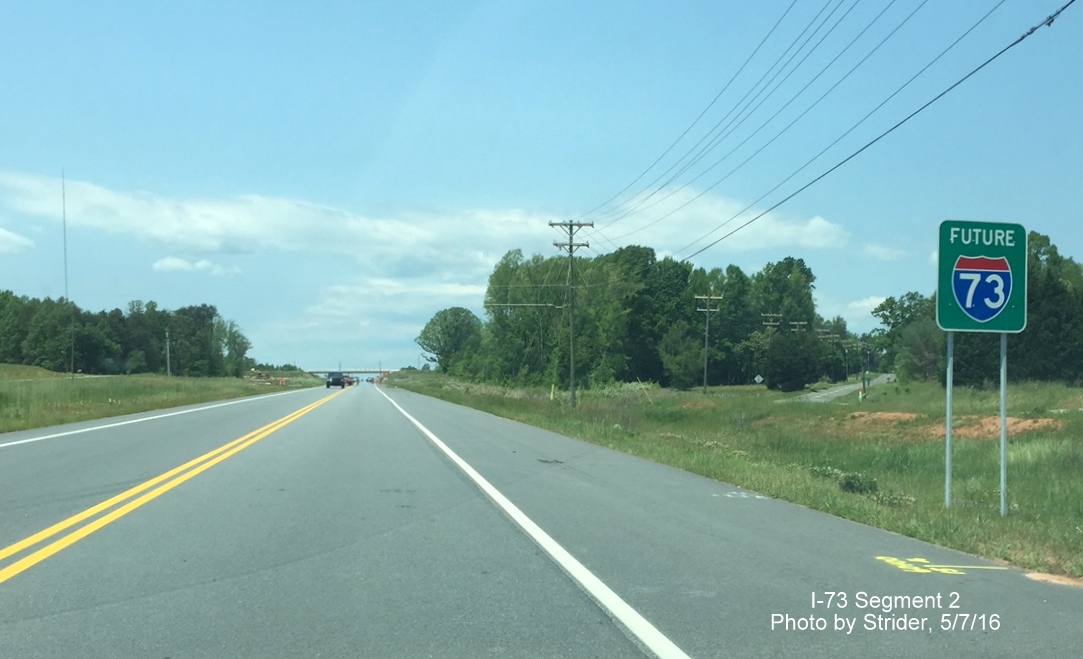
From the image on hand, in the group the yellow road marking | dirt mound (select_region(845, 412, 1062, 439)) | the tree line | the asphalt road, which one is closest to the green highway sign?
the asphalt road

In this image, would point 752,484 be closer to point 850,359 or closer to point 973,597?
point 973,597

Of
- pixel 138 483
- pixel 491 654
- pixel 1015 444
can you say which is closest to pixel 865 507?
pixel 491 654

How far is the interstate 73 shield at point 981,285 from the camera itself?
13.1 metres

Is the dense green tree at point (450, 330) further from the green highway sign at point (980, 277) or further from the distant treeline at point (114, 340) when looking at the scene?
the green highway sign at point (980, 277)

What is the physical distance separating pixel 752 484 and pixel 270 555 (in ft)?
29.2

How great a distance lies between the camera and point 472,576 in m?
8.61

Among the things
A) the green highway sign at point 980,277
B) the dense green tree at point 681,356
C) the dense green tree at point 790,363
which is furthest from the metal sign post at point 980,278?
the dense green tree at point 790,363

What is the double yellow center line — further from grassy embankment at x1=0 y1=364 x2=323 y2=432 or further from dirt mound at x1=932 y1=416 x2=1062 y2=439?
dirt mound at x1=932 y1=416 x2=1062 y2=439

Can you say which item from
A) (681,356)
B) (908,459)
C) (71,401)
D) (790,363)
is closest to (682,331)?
Answer: (681,356)

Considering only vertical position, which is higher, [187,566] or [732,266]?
[732,266]

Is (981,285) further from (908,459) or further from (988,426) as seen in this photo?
(988,426)

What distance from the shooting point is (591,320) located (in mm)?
108688

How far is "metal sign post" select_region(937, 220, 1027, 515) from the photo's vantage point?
515 inches

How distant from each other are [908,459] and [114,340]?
5446 inches
